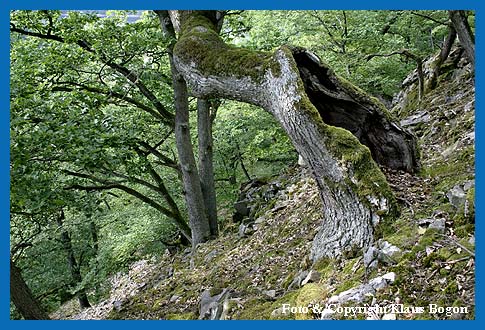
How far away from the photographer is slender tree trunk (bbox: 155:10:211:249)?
354 inches

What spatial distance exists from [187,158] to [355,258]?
569 centimetres

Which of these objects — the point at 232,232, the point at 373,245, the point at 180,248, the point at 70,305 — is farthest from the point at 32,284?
the point at 373,245

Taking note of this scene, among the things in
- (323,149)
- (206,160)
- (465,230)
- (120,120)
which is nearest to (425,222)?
(465,230)

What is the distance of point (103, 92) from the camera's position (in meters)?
8.56

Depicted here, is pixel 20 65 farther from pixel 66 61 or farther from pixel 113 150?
pixel 113 150

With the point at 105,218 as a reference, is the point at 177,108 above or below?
above

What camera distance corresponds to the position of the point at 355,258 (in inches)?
171

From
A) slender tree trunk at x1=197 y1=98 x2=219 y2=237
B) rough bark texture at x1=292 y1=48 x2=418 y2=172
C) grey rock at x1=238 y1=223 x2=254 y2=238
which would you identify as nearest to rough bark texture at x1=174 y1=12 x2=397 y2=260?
rough bark texture at x1=292 y1=48 x2=418 y2=172

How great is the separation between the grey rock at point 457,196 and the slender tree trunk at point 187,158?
6.04m

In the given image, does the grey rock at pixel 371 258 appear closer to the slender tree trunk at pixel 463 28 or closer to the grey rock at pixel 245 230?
the grey rock at pixel 245 230

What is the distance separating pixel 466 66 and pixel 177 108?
6.36 m

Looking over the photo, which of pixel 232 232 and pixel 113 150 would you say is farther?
pixel 232 232

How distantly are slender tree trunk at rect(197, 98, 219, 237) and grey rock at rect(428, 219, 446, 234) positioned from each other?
6536mm

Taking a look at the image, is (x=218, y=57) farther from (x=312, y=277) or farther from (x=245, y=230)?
(x=245, y=230)
